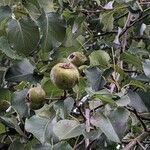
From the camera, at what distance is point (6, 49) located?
51.0 inches

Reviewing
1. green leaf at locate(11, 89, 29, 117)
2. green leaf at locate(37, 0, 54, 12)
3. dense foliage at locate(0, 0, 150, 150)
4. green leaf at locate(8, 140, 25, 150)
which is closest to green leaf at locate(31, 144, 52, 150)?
dense foliage at locate(0, 0, 150, 150)

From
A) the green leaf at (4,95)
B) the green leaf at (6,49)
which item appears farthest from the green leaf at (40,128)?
the green leaf at (6,49)

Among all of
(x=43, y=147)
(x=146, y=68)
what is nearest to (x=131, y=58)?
(x=146, y=68)

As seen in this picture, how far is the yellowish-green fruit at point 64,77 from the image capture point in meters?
1.01

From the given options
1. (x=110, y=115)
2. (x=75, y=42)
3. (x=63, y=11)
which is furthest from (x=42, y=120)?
(x=63, y=11)

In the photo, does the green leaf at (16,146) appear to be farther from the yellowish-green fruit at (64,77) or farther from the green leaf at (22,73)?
the yellowish-green fruit at (64,77)

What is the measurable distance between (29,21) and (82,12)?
0.61 metres

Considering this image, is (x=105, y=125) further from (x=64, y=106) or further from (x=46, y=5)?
(x=46, y=5)

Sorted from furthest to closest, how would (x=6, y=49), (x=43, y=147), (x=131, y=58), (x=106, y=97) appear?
(x=6, y=49) < (x=131, y=58) < (x=43, y=147) < (x=106, y=97)

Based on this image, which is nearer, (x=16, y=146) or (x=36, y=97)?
(x=36, y=97)

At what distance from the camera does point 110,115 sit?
1048mm

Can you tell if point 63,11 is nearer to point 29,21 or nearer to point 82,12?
point 82,12

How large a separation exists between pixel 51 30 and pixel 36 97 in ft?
0.76

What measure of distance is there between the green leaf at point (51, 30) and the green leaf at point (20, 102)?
0.15m
